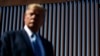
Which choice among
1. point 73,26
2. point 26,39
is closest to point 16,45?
point 26,39

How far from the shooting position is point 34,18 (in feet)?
3.78

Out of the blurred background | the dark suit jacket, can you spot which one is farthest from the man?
the blurred background

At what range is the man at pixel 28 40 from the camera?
1.10 metres

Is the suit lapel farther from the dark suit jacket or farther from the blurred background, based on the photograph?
the blurred background

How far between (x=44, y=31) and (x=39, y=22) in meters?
2.55

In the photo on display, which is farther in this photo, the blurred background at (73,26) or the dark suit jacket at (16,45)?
the blurred background at (73,26)

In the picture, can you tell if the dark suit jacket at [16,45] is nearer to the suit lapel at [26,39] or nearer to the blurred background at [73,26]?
the suit lapel at [26,39]

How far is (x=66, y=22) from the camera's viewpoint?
11.7 feet

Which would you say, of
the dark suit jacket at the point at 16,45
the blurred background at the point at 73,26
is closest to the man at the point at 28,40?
the dark suit jacket at the point at 16,45

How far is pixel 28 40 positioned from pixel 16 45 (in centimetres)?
5

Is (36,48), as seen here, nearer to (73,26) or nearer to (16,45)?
(16,45)

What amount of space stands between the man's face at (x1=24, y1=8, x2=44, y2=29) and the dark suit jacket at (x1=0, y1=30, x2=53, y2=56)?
52 mm

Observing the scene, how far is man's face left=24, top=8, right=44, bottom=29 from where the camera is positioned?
45.3 inches

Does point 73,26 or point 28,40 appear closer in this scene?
point 28,40
